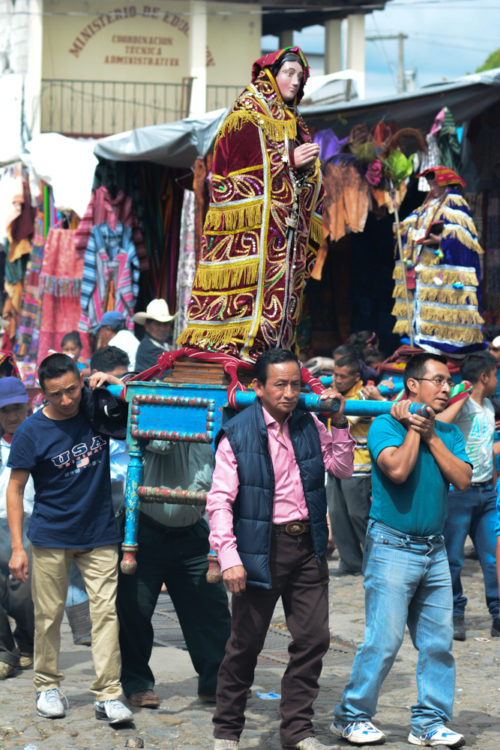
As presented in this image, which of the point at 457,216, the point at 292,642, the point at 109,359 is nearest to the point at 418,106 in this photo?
the point at 457,216

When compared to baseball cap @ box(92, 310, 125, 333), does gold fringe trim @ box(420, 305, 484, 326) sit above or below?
below

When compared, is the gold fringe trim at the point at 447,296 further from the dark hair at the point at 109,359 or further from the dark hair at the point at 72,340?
the dark hair at the point at 72,340

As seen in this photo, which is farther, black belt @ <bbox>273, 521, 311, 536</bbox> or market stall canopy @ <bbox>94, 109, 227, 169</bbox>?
market stall canopy @ <bbox>94, 109, 227, 169</bbox>

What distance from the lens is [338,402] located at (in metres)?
4.99

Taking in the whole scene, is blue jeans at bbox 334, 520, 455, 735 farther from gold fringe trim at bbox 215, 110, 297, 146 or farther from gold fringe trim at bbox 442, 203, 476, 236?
gold fringe trim at bbox 442, 203, 476, 236

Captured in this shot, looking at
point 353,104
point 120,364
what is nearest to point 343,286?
point 353,104

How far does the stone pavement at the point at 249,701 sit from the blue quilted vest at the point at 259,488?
0.96 metres

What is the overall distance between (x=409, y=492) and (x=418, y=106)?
6.51 metres

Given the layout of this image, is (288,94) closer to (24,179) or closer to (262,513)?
(262,513)

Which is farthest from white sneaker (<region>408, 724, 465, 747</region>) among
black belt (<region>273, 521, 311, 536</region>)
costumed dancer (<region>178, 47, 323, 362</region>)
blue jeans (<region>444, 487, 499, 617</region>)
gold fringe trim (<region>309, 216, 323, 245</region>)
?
gold fringe trim (<region>309, 216, 323, 245</region>)

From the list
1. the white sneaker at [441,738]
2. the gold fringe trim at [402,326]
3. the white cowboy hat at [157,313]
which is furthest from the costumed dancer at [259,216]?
the white cowboy hat at [157,313]

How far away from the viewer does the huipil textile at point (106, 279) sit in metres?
11.8

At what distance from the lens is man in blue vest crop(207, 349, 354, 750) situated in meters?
4.79

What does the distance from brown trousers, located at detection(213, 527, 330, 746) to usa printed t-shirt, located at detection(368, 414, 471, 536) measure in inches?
16.0
